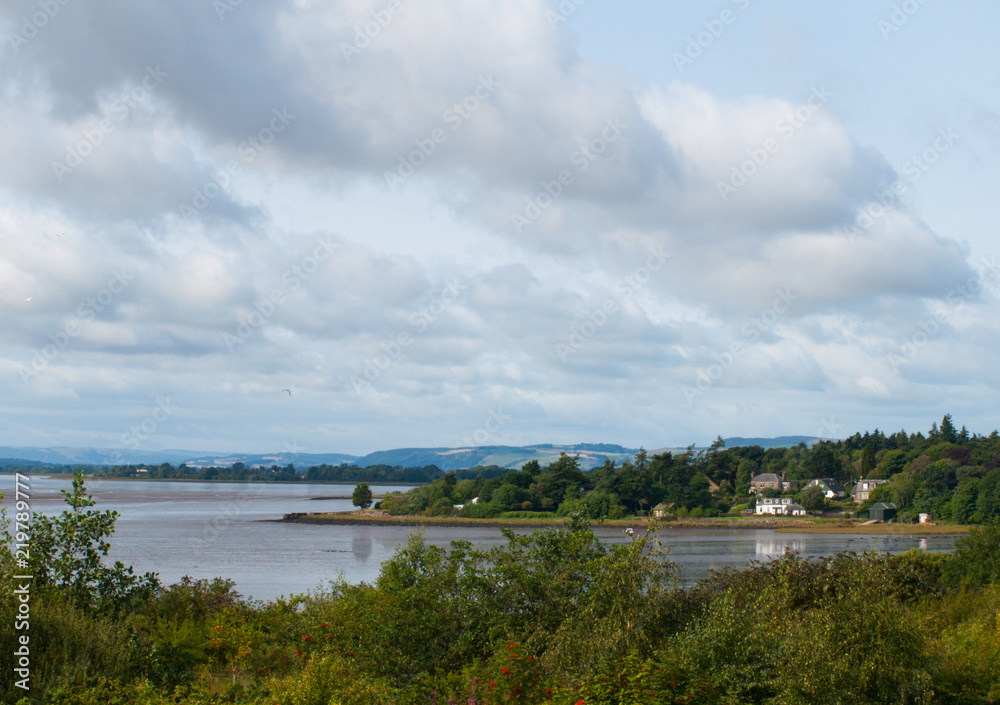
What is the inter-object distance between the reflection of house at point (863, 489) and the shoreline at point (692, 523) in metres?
21.9

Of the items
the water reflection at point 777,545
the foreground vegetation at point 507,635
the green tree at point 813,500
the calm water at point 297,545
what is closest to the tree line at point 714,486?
the green tree at point 813,500

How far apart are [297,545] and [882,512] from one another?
Result: 69.7 m

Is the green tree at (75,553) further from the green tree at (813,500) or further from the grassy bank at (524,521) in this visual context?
the green tree at (813,500)

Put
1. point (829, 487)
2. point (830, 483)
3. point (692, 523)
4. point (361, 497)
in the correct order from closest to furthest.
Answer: point (692, 523)
point (361, 497)
point (829, 487)
point (830, 483)

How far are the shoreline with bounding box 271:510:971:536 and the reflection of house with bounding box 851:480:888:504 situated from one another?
21.9m

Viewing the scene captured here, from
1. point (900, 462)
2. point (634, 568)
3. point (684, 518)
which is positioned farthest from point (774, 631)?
point (900, 462)

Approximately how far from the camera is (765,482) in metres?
137

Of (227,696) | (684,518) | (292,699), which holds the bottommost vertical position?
(684,518)

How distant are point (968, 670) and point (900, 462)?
126479 mm

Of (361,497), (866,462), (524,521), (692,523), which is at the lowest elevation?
(692,523)

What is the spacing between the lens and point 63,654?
1130cm

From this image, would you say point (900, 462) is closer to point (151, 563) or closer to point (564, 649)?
point (151, 563)

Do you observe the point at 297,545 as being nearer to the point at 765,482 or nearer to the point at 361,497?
the point at 361,497

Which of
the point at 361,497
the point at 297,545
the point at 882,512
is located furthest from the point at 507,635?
the point at 361,497
